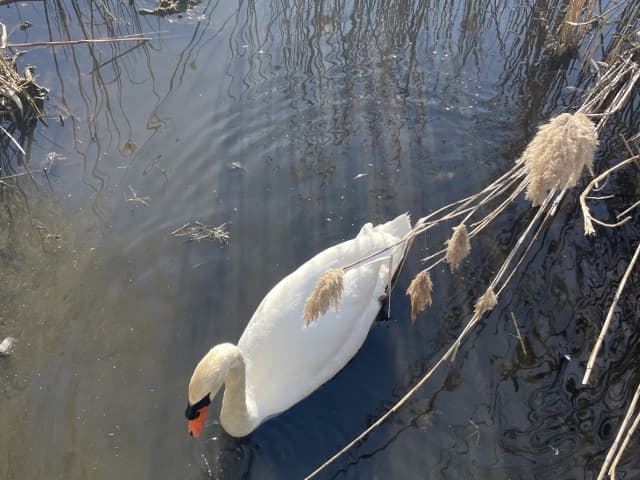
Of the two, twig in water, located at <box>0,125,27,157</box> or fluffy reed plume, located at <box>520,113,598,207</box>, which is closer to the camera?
fluffy reed plume, located at <box>520,113,598,207</box>

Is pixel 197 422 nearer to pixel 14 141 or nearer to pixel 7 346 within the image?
pixel 7 346

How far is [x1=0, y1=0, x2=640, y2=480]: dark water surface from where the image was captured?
14.3 feet

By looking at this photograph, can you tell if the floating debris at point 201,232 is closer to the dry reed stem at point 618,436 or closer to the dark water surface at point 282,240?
the dark water surface at point 282,240

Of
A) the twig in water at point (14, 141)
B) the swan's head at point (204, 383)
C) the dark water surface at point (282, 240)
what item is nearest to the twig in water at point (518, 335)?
the dark water surface at point (282, 240)

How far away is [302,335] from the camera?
175 inches

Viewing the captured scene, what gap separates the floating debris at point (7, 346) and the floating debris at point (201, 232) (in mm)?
1641

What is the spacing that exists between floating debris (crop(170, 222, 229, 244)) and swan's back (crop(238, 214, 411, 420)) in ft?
3.89

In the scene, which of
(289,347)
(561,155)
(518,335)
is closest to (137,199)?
(289,347)

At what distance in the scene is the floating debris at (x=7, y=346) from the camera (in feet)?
15.8

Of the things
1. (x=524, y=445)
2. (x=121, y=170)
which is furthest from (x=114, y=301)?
(x=524, y=445)

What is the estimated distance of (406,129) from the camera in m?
6.85

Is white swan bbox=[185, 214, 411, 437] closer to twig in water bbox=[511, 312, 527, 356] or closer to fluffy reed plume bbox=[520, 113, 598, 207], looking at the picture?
twig in water bbox=[511, 312, 527, 356]

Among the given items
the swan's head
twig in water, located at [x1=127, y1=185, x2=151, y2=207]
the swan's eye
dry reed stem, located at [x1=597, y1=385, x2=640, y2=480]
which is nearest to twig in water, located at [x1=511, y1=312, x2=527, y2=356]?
dry reed stem, located at [x1=597, y1=385, x2=640, y2=480]

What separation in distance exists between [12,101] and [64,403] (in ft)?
13.6
